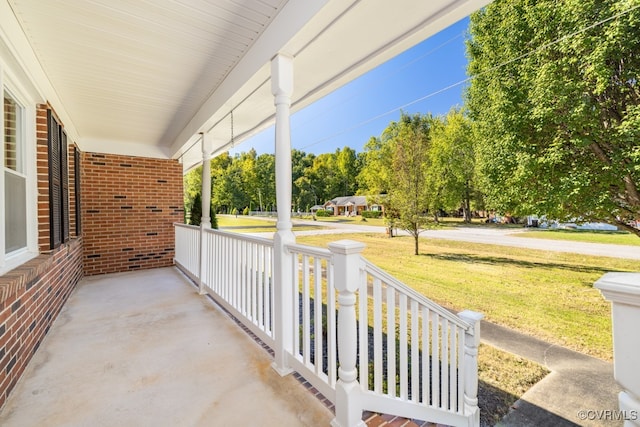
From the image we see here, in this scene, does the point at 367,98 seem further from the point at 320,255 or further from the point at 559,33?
the point at 320,255

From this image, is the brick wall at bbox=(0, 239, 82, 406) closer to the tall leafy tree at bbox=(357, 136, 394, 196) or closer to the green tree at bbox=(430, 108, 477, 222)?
the tall leafy tree at bbox=(357, 136, 394, 196)

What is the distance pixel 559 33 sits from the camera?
466cm

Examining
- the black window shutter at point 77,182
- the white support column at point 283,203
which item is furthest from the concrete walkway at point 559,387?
the black window shutter at point 77,182

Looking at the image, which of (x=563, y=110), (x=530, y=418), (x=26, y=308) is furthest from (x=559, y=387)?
(x=26, y=308)

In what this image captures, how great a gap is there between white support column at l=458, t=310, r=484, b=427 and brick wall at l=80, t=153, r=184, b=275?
5.39 metres

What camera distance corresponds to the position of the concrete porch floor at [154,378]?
1500mm

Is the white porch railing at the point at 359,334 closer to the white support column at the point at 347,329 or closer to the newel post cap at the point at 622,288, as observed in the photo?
the white support column at the point at 347,329

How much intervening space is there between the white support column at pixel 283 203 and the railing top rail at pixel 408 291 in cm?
69

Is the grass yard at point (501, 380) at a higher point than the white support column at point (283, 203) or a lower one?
lower

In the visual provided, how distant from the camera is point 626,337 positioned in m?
0.50

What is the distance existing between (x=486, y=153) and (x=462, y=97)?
74.6 inches

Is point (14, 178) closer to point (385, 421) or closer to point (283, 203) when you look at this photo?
point (283, 203)

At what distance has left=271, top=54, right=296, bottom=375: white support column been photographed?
193 centimetres

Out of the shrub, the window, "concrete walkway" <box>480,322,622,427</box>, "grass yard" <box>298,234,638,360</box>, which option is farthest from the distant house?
the window
